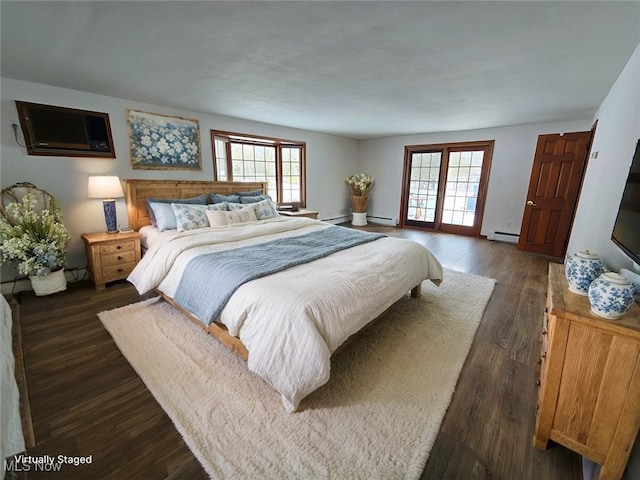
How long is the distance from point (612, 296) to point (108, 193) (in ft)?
13.7

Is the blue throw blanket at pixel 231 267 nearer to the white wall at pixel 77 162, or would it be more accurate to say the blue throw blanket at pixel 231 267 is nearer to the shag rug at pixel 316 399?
the shag rug at pixel 316 399

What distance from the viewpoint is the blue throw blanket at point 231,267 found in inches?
72.1

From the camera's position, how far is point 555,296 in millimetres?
1313

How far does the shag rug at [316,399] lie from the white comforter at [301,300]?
8.3 inches

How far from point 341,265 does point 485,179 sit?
4.82 meters

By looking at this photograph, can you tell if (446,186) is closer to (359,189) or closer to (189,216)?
(359,189)

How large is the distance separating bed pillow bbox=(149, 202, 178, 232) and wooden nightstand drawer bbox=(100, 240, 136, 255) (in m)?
0.35

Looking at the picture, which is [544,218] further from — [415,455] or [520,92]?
[415,455]

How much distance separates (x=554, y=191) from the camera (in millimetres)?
4250

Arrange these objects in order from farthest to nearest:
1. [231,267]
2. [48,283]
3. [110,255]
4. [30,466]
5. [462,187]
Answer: [462,187] < [110,255] < [48,283] < [231,267] < [30,466]

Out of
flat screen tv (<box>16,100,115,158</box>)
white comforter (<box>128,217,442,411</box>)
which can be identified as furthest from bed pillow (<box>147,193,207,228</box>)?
white comforter (<box>128,217,442,411</box>)

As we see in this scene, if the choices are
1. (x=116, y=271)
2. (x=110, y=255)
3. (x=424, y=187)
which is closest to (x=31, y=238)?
(x=110, y=255)

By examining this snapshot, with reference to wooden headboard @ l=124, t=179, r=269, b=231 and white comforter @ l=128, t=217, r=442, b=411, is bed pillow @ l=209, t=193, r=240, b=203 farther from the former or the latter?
white comforter @ l=128, t=217, r=442, b=411

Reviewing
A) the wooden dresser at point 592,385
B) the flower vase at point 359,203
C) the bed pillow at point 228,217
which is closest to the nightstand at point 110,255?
the bed pillow at point 228,217
